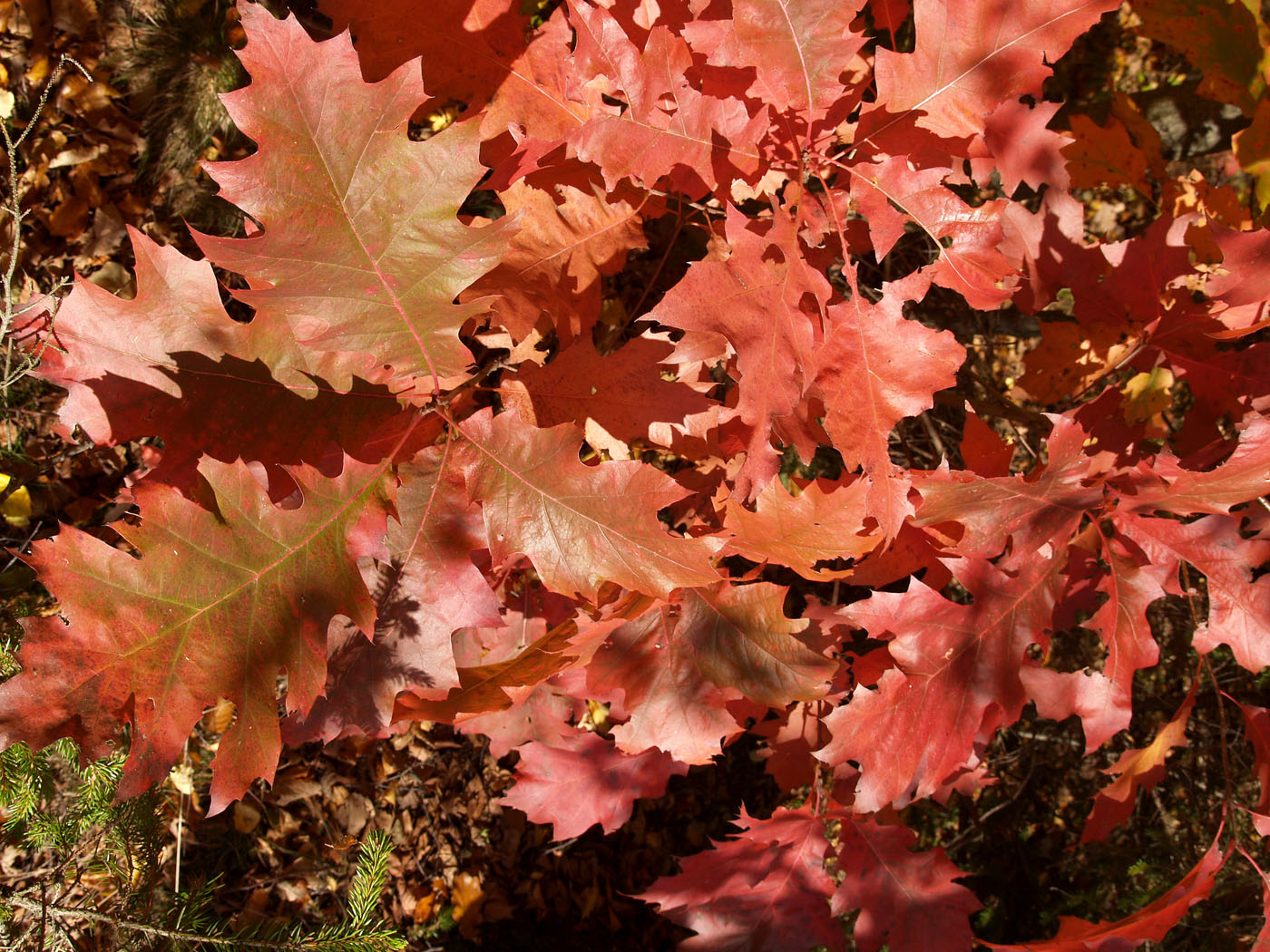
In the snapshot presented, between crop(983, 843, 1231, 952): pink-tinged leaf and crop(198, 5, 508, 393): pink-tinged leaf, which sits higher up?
crop(198, 5, 508, 393): pink-tinged leaf

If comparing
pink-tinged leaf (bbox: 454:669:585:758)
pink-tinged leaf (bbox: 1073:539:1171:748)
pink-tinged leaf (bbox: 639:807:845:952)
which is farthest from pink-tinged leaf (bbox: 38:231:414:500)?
pink-tinged leaf (bbox: 1073:539:1171:748)

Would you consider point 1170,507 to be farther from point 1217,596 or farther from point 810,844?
point 810,844

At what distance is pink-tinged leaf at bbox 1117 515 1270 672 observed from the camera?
1.36 metres

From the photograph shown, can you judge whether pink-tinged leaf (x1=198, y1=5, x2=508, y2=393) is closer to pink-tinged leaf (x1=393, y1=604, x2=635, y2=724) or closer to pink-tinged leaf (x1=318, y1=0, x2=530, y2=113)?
pink-tinged leaf (x1=318, y1=0, x2=530, y2=113)

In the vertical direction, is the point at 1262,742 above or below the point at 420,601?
below

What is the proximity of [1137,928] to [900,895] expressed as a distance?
459mm

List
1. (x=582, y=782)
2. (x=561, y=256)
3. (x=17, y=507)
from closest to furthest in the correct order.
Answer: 1. (x=561, y=256)
2. (x=582, y=782)
3. (x=17, y=507)

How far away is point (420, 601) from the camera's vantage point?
1.22 metres

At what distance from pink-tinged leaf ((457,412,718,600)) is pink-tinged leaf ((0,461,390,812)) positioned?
158mm

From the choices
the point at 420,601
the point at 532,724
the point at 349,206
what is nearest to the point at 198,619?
the point at 420,601

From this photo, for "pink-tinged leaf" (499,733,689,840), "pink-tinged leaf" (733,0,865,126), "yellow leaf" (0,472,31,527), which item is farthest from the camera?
"yellow leaf" (0,472,31,527)

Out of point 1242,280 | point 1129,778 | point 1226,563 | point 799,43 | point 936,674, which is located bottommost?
point 1129,778

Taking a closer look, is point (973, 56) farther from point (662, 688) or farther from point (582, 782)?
point (582, 782)

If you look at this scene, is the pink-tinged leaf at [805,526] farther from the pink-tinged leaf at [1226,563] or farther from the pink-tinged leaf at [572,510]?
the pink-tinged leaf at [1226,563]
